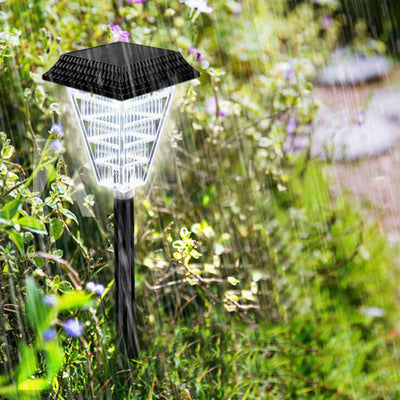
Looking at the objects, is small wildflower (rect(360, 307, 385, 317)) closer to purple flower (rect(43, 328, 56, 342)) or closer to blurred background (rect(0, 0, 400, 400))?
blurred background (rect(0, 0, 400, 400))

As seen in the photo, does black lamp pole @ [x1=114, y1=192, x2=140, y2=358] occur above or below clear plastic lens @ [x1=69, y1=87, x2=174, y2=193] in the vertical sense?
below

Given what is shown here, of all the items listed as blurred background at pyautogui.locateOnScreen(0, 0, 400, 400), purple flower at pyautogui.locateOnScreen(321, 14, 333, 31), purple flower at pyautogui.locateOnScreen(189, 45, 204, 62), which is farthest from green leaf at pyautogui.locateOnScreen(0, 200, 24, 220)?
purple flower at pyautogui.locateOnScreen(321, 14, 333, 31)

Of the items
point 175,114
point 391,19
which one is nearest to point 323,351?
point 175,114

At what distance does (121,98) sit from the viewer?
1.32 m

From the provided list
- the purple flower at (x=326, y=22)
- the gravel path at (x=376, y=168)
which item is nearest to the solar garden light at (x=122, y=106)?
the gravel path at (x=376, y=168)

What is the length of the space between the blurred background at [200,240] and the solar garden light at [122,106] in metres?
0.15

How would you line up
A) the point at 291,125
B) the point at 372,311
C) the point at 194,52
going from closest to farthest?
the point at 194,52
the point at 372,311
the point at 291,125

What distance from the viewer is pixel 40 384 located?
112 centimetres

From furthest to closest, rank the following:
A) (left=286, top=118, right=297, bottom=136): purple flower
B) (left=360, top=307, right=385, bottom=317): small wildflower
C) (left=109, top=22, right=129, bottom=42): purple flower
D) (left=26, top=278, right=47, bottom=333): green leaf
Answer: (left=286, top=118, right=297, bottom=136): purple flower, (left=360, top=307, right=385, bottom=317): small wildflower, (left=109, top=22, right=129, bottom=42): purple flower, (left=26, top=278, right=47, bottom=333): green leaf

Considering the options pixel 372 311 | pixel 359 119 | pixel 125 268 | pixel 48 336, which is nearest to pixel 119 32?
pixel 125 268

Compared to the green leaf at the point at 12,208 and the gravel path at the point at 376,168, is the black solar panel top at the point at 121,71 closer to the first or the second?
the green leaf at the point at 12,208

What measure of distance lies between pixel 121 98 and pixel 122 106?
0.08 meters

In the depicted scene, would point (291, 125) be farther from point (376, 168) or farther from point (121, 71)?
point (121, 71)

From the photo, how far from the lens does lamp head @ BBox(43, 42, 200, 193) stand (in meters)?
1.36
